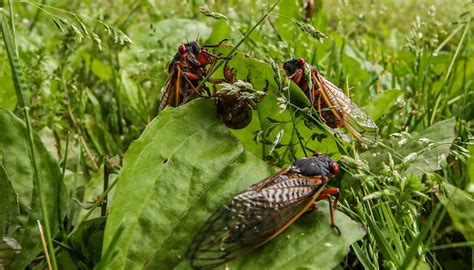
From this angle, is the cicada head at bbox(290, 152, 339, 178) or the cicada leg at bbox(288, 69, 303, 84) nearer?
the cicada head at bbox(290, 152, 339, 178)

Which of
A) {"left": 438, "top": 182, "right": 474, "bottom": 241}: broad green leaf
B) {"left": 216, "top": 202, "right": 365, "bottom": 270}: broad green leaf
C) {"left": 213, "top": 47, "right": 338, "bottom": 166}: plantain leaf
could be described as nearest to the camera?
{"left": 216, "top": 202, "right": 365, "bottom": 270}: broad green leaf

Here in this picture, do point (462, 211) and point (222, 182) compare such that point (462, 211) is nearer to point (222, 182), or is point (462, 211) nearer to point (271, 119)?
point (271, 119)

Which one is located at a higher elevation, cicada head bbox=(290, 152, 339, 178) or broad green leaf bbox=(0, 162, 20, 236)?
cicada head bbox=(290, 152, 339, 178)

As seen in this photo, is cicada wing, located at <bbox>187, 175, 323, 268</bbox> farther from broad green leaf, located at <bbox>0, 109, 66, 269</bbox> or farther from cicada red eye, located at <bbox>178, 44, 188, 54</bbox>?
cicada red eye, located at <bbox>178, 44, 188, 54</bbox>

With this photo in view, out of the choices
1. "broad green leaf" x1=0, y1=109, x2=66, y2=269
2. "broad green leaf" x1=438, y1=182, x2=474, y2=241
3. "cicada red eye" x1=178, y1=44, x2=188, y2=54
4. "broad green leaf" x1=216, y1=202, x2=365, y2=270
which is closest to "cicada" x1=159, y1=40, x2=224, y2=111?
"cicada red eye" x1=178, y1=44, x2=188, y2=54

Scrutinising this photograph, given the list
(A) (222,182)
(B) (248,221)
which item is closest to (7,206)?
(A) (222,182)

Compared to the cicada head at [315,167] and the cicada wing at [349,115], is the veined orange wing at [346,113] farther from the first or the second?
the cicada head at [315,167]
